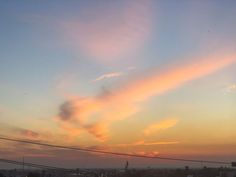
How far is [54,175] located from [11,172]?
60.6 metres

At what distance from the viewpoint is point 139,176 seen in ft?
247

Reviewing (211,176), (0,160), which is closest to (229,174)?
(211,176)

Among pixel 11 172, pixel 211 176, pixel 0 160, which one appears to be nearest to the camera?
pixel 0 160

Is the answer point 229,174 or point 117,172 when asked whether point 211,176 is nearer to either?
point 229,174

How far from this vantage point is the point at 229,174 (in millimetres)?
86375

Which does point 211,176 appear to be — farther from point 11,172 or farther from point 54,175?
point 11,172

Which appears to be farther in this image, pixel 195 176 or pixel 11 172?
pixel 11 172

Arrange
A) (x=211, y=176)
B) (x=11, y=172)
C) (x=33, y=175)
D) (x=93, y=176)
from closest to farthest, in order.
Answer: (x=93, y=176) < (x=211, y=176) < (x=33, y=175) < (x=11, y=172)

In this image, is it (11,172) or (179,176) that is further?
(11,172)

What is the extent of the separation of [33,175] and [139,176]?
3783 centimetres

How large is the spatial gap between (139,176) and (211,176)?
17.6 metres

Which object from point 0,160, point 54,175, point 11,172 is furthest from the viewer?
point 11,172

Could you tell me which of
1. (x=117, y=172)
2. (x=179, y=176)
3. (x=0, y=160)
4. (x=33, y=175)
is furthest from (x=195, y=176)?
(x=0, y=160)

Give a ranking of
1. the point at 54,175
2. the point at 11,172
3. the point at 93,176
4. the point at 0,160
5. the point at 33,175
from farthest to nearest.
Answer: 1. the point at 11,172
2. the point at 33,175
3. the point at 54,175
4. the point at 93,176
5. the point at 0,160
